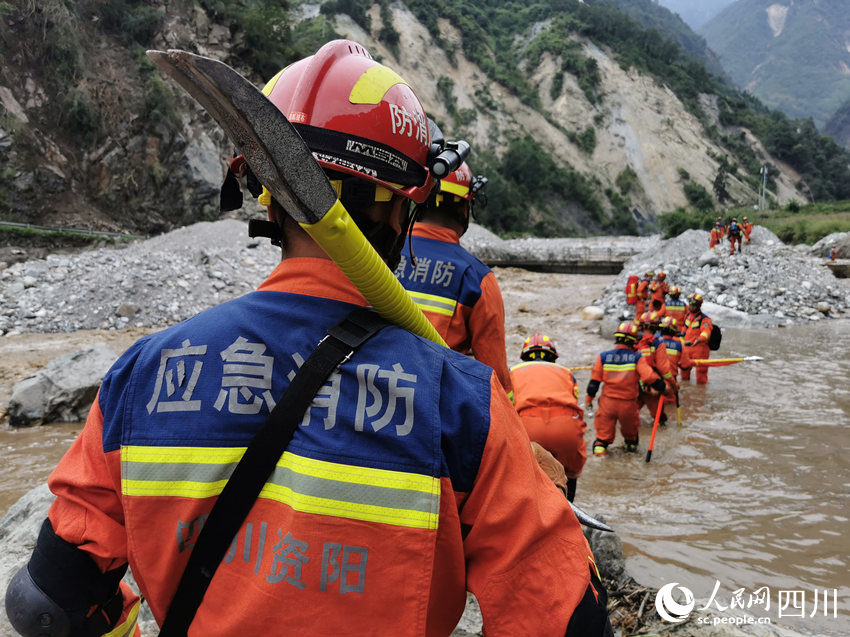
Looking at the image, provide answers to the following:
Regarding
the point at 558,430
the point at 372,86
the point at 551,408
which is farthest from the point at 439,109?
the point at 372,86

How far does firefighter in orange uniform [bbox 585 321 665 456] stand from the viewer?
231 inches

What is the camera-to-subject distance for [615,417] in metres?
6.02

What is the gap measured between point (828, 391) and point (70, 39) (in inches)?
1074

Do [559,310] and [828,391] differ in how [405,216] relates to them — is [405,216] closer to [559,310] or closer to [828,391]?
[828,391]

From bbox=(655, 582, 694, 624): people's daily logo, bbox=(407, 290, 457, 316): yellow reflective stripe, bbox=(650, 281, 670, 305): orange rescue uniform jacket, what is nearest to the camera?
bbox=(655, 582, 694, 624): people's daily logo

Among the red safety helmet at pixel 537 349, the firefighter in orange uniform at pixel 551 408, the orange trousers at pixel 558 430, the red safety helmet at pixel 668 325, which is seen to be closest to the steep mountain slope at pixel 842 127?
the red safety helmet at pixel 668 325

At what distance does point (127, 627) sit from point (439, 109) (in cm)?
5216

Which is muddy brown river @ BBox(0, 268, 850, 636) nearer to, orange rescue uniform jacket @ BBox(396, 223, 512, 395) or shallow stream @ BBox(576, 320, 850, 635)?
shallow stream @ BBox(576, 320, 850, 635)

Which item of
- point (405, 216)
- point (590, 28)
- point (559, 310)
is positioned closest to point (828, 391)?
point (559, 310)

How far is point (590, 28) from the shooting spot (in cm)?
6388

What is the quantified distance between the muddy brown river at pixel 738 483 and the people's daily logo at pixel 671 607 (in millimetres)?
457

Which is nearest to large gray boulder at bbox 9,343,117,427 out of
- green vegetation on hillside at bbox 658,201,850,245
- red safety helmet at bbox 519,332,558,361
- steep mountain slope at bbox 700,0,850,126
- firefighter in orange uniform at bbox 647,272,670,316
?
red safety helmet at bbox 519,332,558,361

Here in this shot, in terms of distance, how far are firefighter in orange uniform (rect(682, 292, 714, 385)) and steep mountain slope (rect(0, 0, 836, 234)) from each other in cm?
2033

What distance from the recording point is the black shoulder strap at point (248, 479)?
36.0 inches
